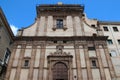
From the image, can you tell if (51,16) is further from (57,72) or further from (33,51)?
(57,72)

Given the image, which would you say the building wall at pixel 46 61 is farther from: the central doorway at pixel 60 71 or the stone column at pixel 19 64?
the central doorway at pixel 60 71

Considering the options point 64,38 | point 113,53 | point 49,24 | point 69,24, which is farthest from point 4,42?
point 113,53

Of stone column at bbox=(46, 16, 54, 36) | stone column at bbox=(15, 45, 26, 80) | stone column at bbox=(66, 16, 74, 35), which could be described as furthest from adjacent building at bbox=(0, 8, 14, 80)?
stone column at bbox=(66, 16, 74, 35)

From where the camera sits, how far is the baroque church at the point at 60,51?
810 inches

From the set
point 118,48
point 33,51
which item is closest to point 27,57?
point 33,51

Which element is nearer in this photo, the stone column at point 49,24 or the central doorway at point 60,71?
the central doorway at point 60,71

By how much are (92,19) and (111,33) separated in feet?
18.8

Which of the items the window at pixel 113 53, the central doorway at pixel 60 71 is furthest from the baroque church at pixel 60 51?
the window at pixel 113 53

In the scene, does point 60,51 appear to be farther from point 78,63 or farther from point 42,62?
point 78,63

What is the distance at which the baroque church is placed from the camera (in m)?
20.6

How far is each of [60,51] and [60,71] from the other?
333 centimetres

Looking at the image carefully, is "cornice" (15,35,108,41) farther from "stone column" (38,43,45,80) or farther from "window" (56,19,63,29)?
"window" (56,19,63,29)

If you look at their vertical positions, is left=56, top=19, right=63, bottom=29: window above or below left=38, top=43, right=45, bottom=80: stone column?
above

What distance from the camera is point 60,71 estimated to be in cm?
2111
